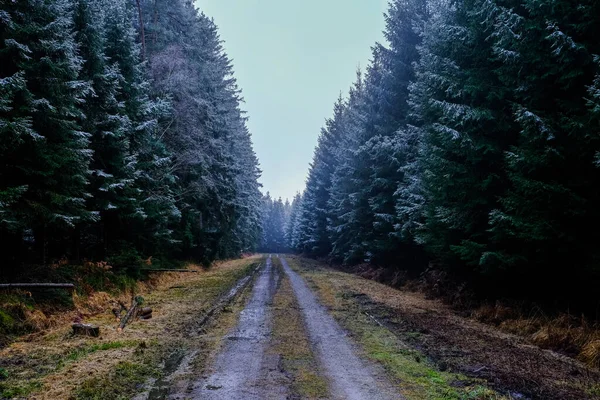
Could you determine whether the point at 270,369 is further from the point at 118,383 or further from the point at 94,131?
the point at 94,131

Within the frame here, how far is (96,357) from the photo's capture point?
246 inches

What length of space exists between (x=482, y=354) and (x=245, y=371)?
4283 millimetres

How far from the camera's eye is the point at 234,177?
86.9 ft

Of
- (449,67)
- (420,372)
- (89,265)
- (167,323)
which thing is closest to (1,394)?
(167,323)

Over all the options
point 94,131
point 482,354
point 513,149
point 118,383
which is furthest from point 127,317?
point 513,149

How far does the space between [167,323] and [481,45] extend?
36.5 feet

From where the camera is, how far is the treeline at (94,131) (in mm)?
8617

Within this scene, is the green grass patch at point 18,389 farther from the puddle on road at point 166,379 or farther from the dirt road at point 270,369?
the dirt road at point 270,369

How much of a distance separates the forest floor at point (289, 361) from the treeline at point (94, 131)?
2986 millimetres

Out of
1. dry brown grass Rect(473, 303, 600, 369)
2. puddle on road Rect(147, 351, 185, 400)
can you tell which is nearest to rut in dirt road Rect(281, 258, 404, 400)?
puddle on road Rect(147, 351, 185, 400)

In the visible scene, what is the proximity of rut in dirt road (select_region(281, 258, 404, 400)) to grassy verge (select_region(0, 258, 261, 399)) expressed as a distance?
2.48 meters

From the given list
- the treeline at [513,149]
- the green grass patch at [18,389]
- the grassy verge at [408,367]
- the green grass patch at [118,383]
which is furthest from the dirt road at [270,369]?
the treeline at [513,149]

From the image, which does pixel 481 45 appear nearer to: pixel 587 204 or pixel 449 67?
pixel 449 67

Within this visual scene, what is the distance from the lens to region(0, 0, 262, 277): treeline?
862cm
